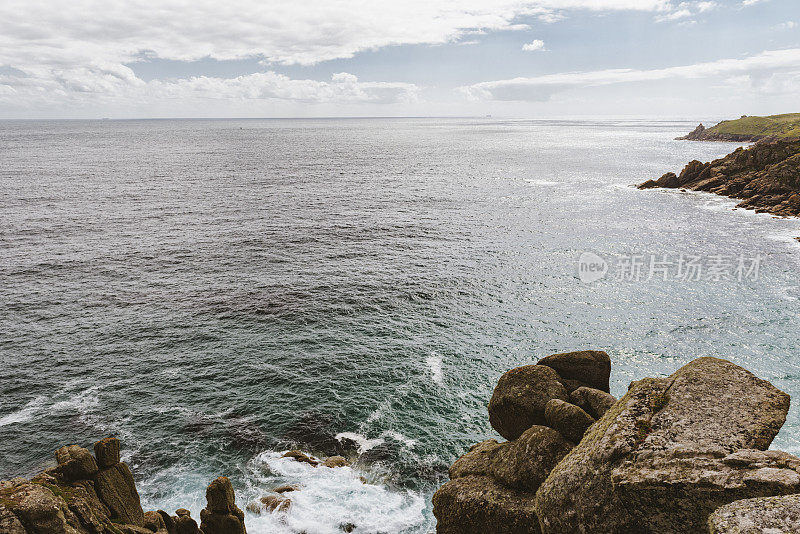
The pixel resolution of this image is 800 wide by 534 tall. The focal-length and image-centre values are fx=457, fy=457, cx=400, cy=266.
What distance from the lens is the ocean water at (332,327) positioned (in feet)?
113

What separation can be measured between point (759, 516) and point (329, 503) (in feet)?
84.7

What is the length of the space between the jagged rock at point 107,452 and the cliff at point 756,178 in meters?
127

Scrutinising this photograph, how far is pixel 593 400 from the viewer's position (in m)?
21.0

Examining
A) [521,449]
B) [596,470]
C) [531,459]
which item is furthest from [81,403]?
[596,470]

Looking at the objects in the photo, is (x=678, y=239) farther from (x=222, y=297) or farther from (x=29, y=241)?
(x=29, y=241)

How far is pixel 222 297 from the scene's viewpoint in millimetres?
60500

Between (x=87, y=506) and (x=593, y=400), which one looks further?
(x=593, y=400)

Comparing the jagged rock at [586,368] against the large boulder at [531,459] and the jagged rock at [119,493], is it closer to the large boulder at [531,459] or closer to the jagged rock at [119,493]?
the large boulder at [531,459]

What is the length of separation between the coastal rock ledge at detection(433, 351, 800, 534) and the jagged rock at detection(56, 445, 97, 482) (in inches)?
712

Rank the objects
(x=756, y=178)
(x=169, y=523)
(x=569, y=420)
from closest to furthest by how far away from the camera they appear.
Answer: (x=569, y=420) → (x=169, y=523) → (x=756, y=178)

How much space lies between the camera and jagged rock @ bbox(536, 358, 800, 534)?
12.5 metres

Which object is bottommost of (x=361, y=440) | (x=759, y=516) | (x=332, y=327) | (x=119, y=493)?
(x=361, y=440)

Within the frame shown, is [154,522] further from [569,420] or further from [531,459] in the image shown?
[569,420]

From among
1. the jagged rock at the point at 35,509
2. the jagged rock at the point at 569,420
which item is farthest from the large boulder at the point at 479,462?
the jagged rock at the point at 35,509
